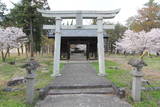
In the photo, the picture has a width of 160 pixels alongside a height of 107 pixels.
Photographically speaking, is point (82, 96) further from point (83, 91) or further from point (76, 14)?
point (76, 14)

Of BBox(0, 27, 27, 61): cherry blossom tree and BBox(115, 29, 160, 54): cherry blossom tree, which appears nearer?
BBox(0, 27, 27, 61): cherry blossom tree

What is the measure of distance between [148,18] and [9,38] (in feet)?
78.6

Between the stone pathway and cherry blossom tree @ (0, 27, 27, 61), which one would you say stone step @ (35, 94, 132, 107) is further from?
cherry blossom tree @ (0, 27, 27, 61)

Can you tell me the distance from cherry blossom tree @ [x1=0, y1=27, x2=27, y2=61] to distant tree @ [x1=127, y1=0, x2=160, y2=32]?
2000 cm

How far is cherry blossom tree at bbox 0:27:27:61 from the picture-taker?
55.7ft

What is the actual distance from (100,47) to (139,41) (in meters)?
15.7

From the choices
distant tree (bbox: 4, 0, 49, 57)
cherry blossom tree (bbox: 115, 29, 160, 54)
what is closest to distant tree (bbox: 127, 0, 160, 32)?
cherry blossom tree (bbox: 115, 29, 160, 54)

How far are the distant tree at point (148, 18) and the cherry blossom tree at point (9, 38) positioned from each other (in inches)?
788

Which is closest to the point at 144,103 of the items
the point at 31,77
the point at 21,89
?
the point at 31,77

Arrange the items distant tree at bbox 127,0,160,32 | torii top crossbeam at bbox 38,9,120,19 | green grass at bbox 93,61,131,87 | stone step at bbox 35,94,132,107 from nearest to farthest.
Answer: stone step at bbox 35,94,132,107
green grass at bbox 93,61,131,87
torii top crossbeam at bbox 38,9,120,19
distant tree at bbox 127,0,160,32

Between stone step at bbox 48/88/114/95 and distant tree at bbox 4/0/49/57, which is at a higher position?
distant tree at bbox 4/0/49/57

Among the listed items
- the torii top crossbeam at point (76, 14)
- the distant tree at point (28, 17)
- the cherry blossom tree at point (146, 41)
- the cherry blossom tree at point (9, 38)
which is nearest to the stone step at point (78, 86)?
the torii top crossbeam at point (76, 14)

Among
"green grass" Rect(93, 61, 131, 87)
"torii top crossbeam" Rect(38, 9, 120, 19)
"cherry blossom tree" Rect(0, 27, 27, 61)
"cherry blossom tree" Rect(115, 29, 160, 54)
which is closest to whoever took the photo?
"green grass" Rect(93, 61, 131, 87)

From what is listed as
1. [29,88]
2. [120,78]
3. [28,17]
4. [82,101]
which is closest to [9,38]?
[28,17]
